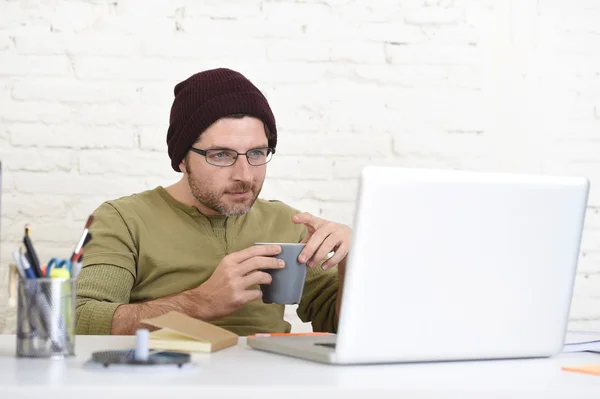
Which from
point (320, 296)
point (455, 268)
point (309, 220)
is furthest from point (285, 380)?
point (320, 296)

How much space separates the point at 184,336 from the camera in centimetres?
124

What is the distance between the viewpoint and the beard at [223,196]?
205 centimetres

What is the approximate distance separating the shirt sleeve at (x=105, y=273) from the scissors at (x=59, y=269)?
1.83 feet

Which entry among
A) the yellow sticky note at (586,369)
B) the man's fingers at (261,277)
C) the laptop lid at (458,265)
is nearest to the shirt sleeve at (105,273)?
the man's fingers at (261,277)

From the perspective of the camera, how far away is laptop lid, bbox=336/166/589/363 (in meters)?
1.05

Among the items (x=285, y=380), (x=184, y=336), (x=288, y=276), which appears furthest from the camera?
(x=288, y=276)

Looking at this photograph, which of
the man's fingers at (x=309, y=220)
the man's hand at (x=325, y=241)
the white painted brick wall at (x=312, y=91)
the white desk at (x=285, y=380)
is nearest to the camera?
the white desk at (x=285, y=380)

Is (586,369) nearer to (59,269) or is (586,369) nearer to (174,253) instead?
(59,269)

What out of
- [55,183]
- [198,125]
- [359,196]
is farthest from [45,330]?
[55,183]

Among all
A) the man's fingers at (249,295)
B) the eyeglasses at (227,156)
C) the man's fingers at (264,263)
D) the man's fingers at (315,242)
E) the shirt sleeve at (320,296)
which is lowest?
the shirt sleeve at (320,296)

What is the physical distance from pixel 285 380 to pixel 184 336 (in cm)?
31

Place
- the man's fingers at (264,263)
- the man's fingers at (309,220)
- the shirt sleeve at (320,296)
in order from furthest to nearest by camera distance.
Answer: the shirt sleeve at (320,296), the man's fingers at (309,220), the man's fingers at (264,263)

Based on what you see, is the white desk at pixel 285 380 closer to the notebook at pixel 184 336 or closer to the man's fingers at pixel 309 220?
the notebook at pixel 184 336

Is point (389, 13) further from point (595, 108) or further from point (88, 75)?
point (88, 75)
